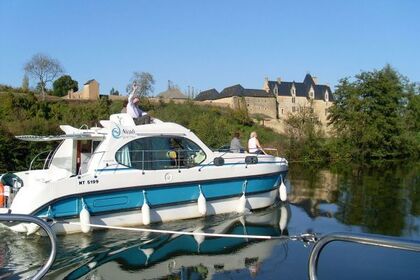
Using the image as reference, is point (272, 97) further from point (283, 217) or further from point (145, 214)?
point (145, 214)

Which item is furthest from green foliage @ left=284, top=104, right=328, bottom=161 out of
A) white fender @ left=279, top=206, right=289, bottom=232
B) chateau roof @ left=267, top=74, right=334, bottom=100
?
chateau roof @ left=267, top=74, right=334, bottom=100

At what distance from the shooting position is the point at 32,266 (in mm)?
8016

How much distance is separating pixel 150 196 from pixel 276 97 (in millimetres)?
82116

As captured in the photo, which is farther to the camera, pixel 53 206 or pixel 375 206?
pixel 375 206

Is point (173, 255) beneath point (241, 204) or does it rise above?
beneath

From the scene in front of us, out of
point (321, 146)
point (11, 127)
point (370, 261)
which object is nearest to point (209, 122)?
point (321, 146)

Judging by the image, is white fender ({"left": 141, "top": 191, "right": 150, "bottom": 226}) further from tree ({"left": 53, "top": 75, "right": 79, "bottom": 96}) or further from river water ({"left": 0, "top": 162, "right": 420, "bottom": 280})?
tree ({"left": 53, "top": 75, "right": 79, "bottom": 96})

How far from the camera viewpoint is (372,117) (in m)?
52.4

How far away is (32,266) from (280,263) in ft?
14.2

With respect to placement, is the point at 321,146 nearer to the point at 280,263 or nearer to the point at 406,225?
the point at 406,225

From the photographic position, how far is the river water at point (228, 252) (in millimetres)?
8008

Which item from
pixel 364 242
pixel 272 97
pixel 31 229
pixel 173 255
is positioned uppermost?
pixel 272 97

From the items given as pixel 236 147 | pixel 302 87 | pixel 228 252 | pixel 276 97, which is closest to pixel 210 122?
pixel 236 147

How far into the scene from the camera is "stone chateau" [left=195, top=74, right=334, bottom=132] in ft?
276
